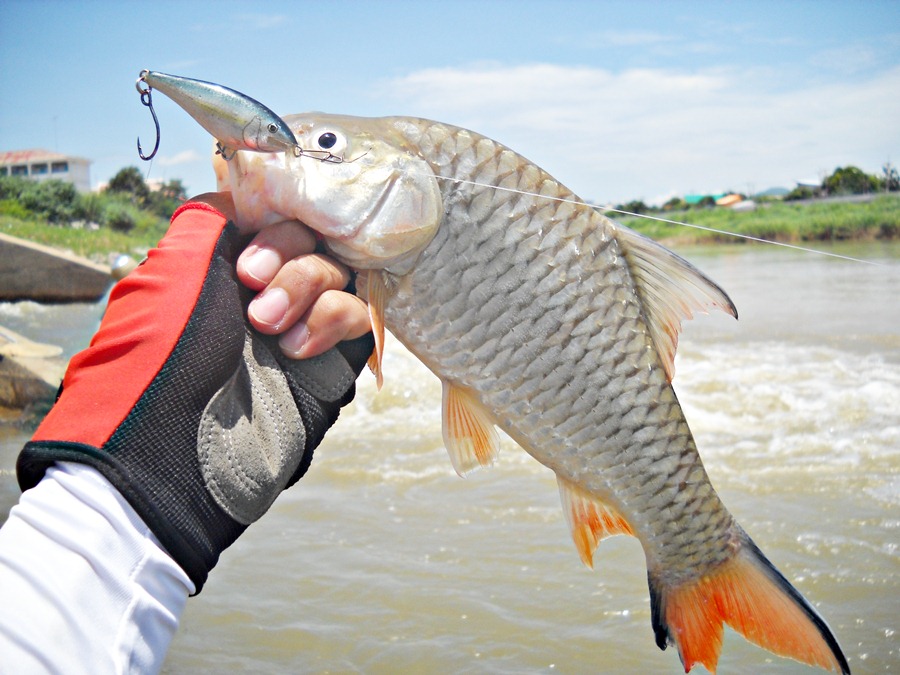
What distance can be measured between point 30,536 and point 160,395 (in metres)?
0.31

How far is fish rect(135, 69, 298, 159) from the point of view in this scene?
54.2 inches

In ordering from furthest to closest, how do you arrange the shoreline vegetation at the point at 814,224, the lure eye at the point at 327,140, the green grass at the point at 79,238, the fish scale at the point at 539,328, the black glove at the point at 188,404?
1. the shoreline vegetation at the point at 814,224
2. the green grass at the point at 79,238
3. the fish scale at the point at 539,328
4. the lure eye at the point at 327,140
5. the black glove at the point at 188,404

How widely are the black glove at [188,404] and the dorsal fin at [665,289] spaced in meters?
0.81

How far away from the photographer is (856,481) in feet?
17.7

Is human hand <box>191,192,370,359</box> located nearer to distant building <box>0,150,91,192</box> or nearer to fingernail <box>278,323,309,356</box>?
fingernail <box>278,323,309,356</box>

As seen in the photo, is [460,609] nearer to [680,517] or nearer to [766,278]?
[680,517]

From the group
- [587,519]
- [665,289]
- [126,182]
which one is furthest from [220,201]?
[126,182]

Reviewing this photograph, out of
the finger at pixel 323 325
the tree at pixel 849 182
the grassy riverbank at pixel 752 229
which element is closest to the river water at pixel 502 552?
the finger at pixel 323 325

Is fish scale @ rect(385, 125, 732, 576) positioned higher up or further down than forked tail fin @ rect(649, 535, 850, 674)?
higher up

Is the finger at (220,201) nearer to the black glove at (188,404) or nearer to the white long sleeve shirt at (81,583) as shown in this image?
the black glove at (188,404)

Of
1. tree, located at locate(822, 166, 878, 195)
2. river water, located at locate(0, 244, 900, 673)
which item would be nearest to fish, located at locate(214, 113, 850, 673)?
river water, located at locate(0, 244, 900, 673)

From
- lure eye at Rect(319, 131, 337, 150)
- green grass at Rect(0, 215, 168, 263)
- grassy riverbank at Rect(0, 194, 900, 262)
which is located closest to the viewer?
lure eye at Rect(319, 131, 337, 150)

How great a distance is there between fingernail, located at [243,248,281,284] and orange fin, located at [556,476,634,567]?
913mm

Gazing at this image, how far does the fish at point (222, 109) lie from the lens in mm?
1376
